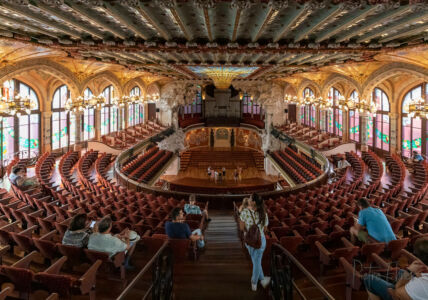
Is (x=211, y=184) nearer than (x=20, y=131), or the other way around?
(x=20, y=131)

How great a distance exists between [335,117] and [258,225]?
2765 cm

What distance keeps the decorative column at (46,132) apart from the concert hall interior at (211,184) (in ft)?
0.40

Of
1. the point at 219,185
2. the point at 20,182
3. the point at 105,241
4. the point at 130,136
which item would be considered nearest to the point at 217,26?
the point at 105,241

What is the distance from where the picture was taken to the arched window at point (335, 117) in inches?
1119

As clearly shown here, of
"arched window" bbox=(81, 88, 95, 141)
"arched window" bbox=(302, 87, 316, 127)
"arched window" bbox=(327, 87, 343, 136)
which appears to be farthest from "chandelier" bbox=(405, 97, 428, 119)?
"arched window" bbox=(81, 88, 95, 141)

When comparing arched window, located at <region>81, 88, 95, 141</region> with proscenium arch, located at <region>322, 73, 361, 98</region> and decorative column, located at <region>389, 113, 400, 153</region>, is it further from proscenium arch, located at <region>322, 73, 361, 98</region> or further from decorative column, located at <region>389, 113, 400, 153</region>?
decorative column, located at <region>389, 113, 400, 153</region>

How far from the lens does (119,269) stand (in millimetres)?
4543

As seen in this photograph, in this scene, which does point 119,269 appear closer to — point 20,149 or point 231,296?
point 231,296

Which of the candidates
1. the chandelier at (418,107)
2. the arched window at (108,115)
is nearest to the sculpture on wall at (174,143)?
the arched window at (108,115)

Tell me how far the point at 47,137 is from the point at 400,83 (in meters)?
24.8

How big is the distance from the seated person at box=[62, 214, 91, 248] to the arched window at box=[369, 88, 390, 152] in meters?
23.1

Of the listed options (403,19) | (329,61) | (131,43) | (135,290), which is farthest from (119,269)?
(329,61)

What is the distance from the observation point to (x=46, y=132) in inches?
838

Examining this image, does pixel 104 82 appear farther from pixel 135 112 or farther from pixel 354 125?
A: pixel 354 125
